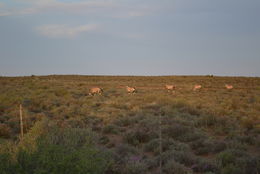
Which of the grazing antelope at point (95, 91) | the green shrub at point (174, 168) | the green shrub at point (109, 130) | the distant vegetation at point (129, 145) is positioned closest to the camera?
the distant vegetation at point (129, 145)

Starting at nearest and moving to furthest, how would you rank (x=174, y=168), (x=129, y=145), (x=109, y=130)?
(x=174, y=168) < (x=129, y=145) < (x=109, y=130)

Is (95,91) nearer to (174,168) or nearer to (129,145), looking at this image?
(129,145)

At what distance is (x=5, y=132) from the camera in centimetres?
1055

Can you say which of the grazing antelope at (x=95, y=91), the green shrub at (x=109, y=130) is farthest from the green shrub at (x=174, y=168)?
the grazing antelope at (x=95, y=91)

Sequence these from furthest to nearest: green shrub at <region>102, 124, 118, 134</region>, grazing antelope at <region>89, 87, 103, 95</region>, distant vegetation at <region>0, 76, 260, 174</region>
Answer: grazing antelope at <region>89, 87, 103, 95</region> → green shrub at <region>102, 124, 118, 134</region> → distant vegetation at <region>0, 76, 260, 174</region>

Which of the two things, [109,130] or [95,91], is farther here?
[95,91]

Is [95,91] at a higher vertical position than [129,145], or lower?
higher

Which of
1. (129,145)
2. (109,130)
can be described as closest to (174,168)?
(129,145)

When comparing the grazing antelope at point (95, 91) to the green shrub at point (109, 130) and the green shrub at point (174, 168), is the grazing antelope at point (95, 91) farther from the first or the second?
the green shrub at point (174, 168)

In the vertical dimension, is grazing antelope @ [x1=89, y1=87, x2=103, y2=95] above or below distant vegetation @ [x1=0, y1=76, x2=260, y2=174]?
above

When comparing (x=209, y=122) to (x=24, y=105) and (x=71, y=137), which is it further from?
(x=24, y=105)

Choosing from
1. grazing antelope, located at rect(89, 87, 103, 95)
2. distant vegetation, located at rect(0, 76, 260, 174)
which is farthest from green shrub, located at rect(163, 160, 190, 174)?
grazing antelope, located at rect(89, 87, 103, 95)

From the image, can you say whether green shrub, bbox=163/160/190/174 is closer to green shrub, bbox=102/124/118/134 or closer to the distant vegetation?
the distant vegetation

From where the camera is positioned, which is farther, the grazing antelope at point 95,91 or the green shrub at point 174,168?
the grazing antelope at point 95,91
